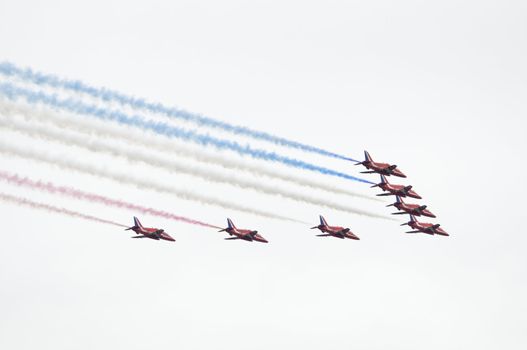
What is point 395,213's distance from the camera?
111 meters

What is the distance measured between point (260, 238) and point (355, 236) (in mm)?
6754

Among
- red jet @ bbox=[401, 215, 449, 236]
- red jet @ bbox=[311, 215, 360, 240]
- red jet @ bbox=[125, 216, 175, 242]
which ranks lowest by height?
red jet @ bbox=[125, 216, 175, 242]

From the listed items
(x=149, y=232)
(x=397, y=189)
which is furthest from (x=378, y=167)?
(x=149, y=232)

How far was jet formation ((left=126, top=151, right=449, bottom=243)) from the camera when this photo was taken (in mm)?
106750

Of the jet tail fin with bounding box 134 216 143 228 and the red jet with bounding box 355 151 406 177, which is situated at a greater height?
the red jet with bounding box 355 151 406 177

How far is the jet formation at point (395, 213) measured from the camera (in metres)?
107

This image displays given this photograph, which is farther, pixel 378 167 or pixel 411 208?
pixel 411 208

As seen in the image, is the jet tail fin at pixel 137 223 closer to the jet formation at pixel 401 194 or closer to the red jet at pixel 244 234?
the red jet at pixel 244 234

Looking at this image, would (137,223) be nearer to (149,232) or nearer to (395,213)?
(149,232)

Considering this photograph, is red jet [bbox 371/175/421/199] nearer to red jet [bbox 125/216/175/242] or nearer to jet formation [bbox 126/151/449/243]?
jet formation [bbox 126/151/449/243]

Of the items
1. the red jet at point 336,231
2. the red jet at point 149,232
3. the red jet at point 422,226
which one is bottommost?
the red jet at point 149,232

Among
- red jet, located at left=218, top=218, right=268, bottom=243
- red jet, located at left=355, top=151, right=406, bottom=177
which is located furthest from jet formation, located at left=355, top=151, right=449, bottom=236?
red jet, located at left=218, top=218, right=268, bottom=243

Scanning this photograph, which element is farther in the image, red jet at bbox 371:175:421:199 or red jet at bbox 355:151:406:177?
red jet at bbox 371:175:421:199

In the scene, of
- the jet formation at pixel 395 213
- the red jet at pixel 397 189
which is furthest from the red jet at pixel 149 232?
the red jet at pixel 397 189
